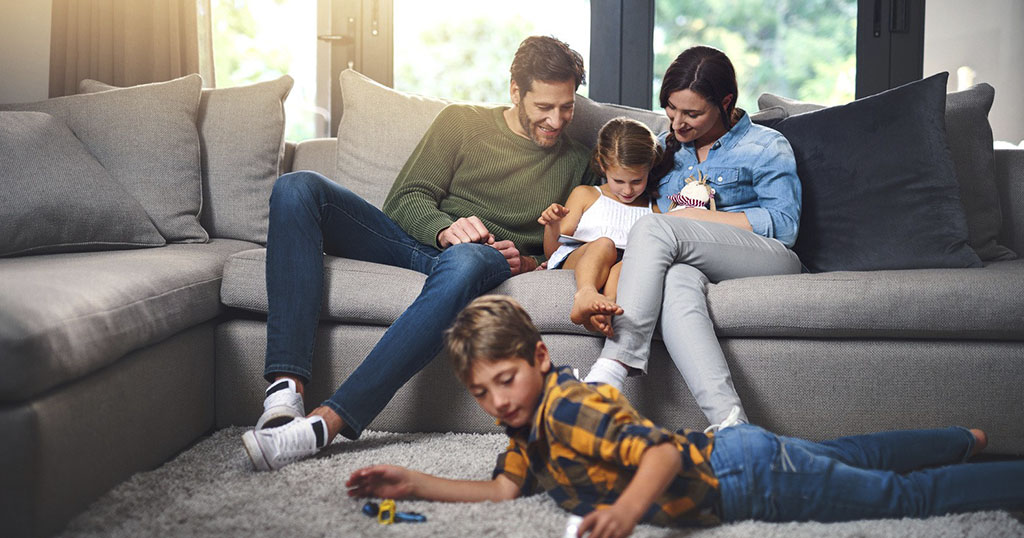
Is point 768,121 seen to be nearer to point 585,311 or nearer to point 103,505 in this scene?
point 585,311

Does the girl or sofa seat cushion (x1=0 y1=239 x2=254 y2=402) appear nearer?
sofa seat cushion (x1=0 y1=239 x2=254 y2=402)

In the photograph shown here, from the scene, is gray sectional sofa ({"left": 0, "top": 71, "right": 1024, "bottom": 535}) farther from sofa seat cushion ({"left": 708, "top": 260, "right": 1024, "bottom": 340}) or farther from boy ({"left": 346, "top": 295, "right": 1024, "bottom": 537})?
boy ({"left": 346, "top": 295, "right": 1024, "bottom": 537})

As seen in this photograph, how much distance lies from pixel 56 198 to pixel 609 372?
137 centimetres

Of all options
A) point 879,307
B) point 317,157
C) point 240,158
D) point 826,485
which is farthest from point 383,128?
point 826,485

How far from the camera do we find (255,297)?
184 centimetres

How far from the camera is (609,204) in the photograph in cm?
209

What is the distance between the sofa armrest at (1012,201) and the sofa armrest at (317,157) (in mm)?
1969

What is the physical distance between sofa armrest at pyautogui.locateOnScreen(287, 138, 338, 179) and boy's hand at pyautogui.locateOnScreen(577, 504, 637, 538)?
5.93 feet

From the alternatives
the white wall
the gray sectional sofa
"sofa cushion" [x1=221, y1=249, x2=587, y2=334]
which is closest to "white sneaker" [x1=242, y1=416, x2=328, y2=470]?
the gray sectional sofa

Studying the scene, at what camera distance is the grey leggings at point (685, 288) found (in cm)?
159

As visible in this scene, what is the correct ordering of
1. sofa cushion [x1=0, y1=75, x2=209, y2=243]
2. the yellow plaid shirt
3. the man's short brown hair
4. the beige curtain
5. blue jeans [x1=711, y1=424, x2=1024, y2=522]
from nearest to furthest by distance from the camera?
the yellow plaid shirt
blue jeans [x1=711, y1=424, x2=1024, y2=522]
the man's short brown hair
sofa cushion [x1=0, y1=75, x2=209, y2=243]
the beige curtain

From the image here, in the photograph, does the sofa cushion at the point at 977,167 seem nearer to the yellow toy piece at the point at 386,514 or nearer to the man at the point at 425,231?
the man at the point at 425,231

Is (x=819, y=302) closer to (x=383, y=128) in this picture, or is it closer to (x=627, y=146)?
(x=627, y=146)

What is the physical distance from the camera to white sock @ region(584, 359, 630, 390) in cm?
161
